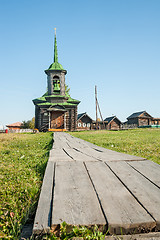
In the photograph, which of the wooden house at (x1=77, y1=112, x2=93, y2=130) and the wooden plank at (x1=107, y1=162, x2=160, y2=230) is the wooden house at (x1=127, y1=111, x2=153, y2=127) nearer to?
the wooden house at (x1=77, y1=112, x2=93, y2=130)

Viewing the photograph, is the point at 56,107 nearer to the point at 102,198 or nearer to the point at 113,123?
the point at 113,123

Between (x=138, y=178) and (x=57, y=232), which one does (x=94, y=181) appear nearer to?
(x=138, y=178)

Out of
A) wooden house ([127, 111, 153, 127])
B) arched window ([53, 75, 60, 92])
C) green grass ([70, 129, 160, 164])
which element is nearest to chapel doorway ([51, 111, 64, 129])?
arched window ([53, 75, 60, 92])

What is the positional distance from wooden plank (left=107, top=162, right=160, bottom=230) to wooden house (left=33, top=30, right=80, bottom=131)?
23.0 metres

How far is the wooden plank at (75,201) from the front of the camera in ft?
4.13

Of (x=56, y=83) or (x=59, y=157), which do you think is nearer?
(x=59, y=157)

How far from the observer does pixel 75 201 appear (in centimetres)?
151

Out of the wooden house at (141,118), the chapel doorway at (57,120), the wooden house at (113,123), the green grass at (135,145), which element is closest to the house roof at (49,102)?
the chapel doorway at (57,120)

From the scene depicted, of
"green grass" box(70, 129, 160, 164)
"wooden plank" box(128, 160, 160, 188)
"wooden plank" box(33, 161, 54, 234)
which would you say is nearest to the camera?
"wooden plank" box(33, 161, 54, 234)

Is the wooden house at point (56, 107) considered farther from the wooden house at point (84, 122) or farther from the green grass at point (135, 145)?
the green grass at point (135, 145)

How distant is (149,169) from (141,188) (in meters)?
0.75

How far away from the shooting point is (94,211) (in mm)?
1354

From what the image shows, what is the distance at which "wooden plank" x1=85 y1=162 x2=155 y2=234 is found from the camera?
4.00 feet

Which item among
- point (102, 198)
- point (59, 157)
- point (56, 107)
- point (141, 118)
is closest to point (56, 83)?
point (56, 107)
